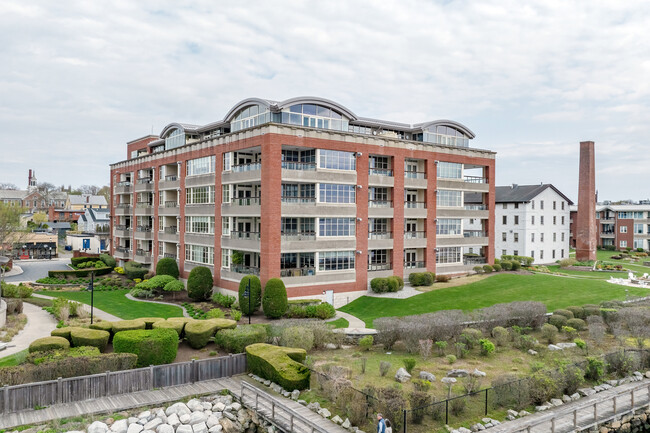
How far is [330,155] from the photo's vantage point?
4003cm

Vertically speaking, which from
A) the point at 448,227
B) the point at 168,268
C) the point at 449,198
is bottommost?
the point at 168,268

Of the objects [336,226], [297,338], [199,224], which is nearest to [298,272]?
[336,226]

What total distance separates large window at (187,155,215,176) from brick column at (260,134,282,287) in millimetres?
9457

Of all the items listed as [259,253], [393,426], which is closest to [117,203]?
[259,253]

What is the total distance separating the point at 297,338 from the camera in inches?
1011

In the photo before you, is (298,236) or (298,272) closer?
(298,236)

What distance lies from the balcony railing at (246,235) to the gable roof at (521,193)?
46.0 meters

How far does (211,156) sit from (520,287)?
3033 cm

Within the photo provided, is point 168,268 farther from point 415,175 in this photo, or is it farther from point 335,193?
point 415,175

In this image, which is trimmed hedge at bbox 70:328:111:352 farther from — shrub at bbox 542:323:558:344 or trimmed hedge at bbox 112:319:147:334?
shrub at bbox 542:323:558:344

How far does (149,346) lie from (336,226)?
67.2 feet

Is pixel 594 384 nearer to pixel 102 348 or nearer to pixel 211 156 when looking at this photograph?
pixel 102 348

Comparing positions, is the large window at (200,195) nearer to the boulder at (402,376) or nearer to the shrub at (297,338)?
the shrub at (297,338)

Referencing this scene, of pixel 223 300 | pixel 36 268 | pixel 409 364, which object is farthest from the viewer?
pixel 36 268
